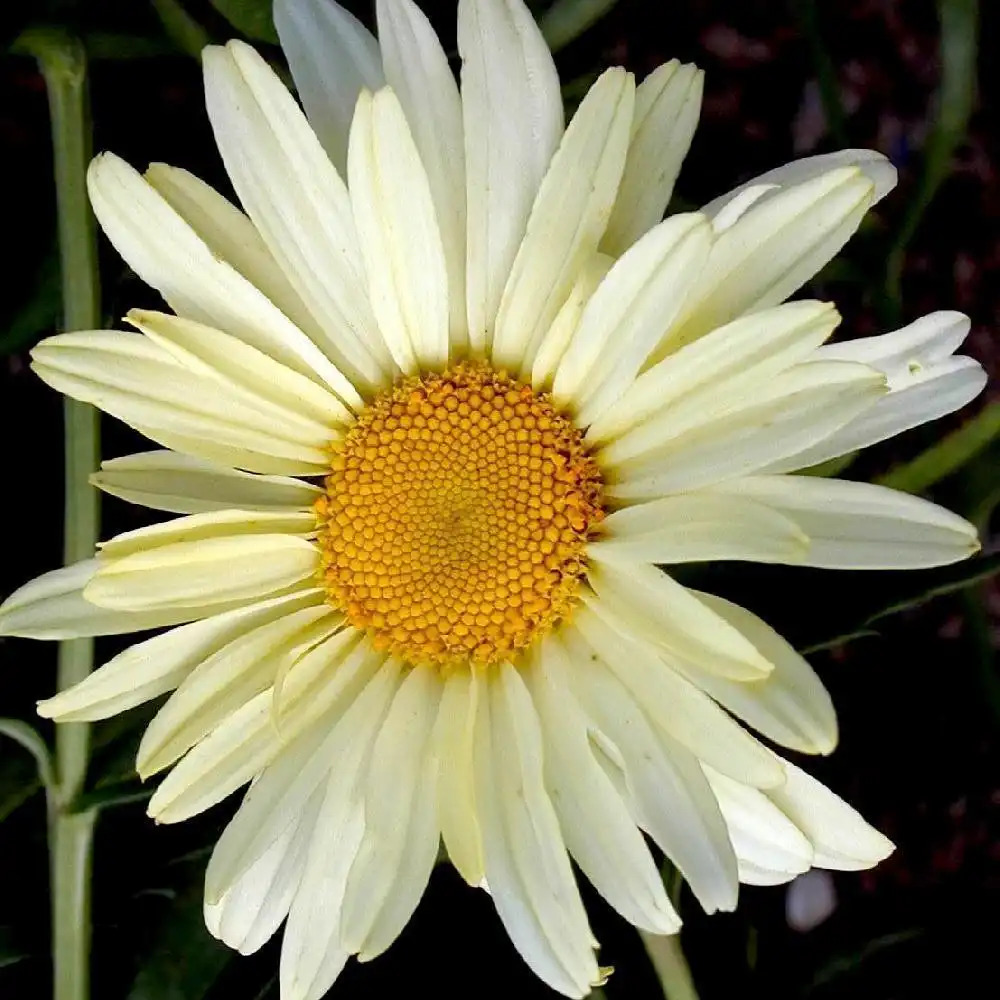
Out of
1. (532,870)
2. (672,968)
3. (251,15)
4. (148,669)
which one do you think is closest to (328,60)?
(251,15)

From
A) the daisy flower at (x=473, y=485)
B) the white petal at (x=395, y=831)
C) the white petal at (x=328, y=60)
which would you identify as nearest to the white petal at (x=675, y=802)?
the daisy flower at (x=473, y=485)

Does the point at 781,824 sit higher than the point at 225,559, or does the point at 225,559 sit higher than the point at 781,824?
the point at 225,559

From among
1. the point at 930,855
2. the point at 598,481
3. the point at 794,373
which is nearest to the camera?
the point at 794,373

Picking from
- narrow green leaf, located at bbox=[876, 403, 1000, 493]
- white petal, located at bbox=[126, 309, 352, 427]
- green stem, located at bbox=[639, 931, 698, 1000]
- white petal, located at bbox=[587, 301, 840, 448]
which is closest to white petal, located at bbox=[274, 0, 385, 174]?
white petal, located at bbox=[126, 309, 352, 427]

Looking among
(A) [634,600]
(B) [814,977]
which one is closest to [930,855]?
(B) [814,977]

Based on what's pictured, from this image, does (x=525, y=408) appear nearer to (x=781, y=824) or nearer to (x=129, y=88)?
(x=781, y=824)

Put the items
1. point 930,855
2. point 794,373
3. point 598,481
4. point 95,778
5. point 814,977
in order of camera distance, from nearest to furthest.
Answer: point 794,373 → point 598,481 → point 95,778 → point 814,977 → point 930,855
